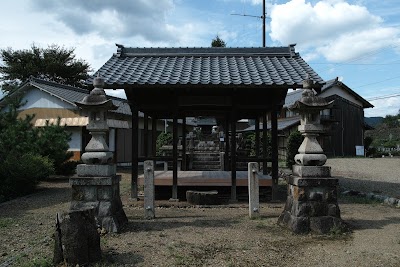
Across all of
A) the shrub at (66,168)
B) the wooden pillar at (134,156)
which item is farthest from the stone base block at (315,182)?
the shrub at (66,168)

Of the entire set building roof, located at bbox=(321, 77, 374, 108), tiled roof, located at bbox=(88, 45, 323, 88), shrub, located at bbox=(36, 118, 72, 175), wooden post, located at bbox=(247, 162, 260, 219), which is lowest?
wooden post, located at bbox=(247, 162, 260, 219)

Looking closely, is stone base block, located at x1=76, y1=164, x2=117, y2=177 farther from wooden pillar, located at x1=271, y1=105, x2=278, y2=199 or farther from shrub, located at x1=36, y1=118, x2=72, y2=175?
shrub, located at x1=36, y1=118, x2=72, y2=175

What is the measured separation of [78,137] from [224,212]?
43.8ft

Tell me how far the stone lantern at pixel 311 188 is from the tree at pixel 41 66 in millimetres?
28191

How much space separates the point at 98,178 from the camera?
6629 millimetres

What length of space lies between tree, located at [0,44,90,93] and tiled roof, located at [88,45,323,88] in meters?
22.7

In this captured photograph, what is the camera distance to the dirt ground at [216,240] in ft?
16.5

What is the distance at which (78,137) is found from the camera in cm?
1972

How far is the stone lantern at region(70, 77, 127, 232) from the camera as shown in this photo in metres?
6.54

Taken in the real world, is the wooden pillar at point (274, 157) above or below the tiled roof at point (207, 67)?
below

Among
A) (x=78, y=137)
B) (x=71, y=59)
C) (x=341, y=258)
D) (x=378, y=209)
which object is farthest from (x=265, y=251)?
(x=71, y=59)

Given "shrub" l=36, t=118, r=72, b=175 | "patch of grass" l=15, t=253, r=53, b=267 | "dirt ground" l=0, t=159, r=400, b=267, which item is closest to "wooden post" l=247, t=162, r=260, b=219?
"dirt ground" l=0, t=159, r=400, b=267

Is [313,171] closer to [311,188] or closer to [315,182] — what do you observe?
[315,182]

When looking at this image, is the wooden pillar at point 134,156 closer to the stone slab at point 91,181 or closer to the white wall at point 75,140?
the stone slab at point 91,181
